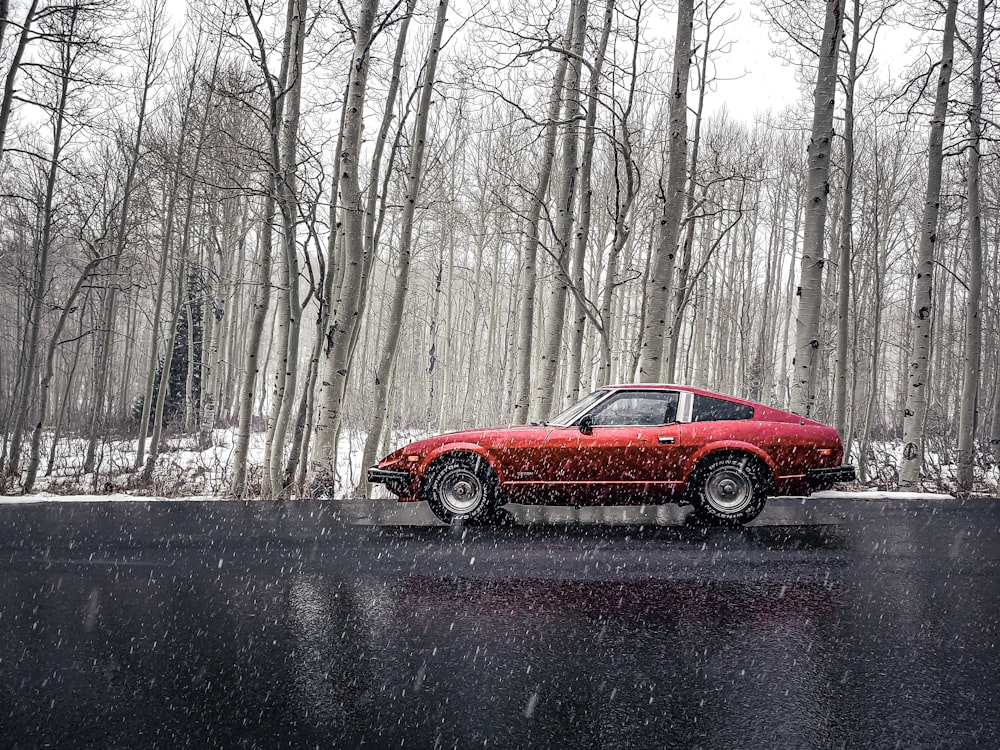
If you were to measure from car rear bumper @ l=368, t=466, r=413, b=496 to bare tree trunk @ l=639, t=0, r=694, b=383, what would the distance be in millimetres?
4496

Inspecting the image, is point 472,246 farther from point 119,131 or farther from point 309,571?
point 309,571

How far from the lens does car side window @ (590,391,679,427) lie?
7379 millimetres

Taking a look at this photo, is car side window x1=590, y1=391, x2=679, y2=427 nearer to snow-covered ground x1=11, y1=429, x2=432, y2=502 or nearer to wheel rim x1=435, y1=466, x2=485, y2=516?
wheel rim x1=435, y1=466, x2=485, y2=516

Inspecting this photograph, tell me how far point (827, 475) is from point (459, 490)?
149 inches

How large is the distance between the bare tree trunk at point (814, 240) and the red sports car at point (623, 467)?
3137mm

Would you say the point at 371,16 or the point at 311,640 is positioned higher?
the point at 371,16

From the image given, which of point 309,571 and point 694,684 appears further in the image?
point 309,571

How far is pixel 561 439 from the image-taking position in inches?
283

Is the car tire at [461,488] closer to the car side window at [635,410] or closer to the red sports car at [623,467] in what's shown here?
the red sports car at [623,467]

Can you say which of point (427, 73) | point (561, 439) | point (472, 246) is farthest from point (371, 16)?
point (472, 246)

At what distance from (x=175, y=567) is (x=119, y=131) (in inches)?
644

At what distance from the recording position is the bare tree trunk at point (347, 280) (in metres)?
10.3

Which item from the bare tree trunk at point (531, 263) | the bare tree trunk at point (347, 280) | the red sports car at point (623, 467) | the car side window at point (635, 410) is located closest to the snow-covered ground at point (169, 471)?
the bare tree trunk at point (347, 280)

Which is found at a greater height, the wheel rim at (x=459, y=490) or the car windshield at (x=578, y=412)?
Result: the car windshield at (x=578, y=412)
